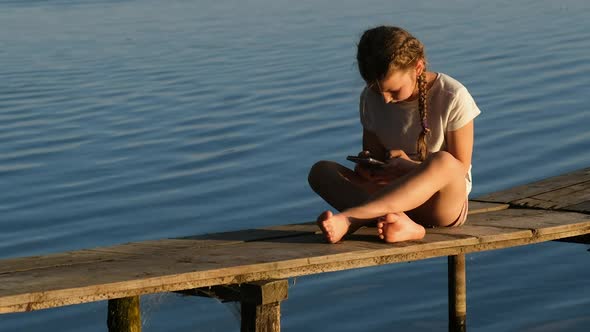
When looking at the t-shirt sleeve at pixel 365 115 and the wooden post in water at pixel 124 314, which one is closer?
the wooden post in water at pixel 124 314

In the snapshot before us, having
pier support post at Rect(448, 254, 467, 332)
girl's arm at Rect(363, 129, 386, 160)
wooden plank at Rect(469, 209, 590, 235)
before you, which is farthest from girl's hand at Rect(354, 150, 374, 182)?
pier support post at Rect(448, 254, 467, 332)

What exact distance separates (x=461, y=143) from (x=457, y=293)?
1.68 meters

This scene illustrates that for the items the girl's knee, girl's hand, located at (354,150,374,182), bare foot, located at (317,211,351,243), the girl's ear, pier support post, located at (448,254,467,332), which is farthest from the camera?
pier support post, located at (448,254,467,332)

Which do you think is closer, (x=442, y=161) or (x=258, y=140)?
(x=442, y=161)

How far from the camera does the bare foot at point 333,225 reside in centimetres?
525

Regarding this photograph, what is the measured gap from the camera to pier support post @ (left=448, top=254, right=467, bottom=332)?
6996 millimetres

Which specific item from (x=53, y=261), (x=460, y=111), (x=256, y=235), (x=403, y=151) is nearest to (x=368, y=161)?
(x=403, y=151)

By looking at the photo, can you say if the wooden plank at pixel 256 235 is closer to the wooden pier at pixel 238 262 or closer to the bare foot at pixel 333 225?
the wooden pier at pixel 238 262

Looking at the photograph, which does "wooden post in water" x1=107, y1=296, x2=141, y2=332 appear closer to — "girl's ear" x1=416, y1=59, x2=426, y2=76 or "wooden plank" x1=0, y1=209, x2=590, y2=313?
"wooden plank" x1=0, y1=209, x2=590, y2=313

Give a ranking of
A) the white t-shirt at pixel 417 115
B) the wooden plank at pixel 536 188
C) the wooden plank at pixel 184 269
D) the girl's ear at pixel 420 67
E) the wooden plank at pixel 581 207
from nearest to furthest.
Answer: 1. the wooden plank at pixel 184 269
2. the girl's ear at pixel 420 67
3. the white t-shirt at pixel 417 115
4. the wooden plank at pixel 581 207
5. the wooden plank at pixel 536 188

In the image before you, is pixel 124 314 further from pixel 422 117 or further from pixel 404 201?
pixel 422 117

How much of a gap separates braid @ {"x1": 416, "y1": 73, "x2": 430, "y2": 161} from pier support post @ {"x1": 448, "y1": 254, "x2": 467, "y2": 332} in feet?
4.63

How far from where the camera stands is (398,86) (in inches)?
218

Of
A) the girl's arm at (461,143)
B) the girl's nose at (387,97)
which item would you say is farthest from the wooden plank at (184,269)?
the girl's nose at (387,97)
